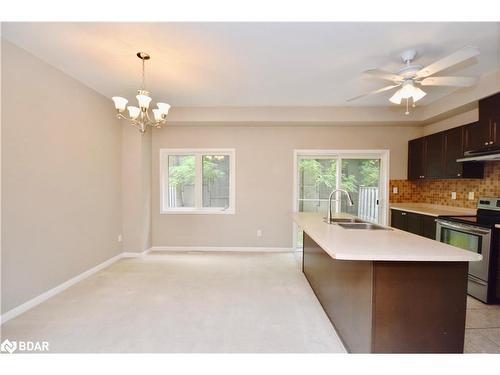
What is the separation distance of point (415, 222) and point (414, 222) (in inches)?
0.9

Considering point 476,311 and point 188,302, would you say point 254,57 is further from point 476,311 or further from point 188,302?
point 476,311

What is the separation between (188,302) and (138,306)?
1.67 ft

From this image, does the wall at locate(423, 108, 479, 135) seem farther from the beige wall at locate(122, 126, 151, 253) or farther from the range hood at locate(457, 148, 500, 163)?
the beige wall at locate(122, 126, 151, 253)

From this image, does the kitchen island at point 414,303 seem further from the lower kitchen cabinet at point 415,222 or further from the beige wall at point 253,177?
the beige wall at point 253,177

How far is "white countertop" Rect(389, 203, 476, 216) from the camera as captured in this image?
3222 millimetres

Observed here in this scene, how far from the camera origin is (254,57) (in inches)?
92.1

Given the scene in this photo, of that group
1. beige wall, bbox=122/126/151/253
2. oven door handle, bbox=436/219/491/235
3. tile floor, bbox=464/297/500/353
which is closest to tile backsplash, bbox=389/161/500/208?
oven door handle, bbox=436/219/491/235

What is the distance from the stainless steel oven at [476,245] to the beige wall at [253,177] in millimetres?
1655

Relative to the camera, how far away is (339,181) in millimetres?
4301

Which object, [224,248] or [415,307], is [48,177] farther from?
[415,307]

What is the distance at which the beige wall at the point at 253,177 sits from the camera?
424 centimetres

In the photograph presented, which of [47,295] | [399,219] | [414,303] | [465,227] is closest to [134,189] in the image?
[47,295]

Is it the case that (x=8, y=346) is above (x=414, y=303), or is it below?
below

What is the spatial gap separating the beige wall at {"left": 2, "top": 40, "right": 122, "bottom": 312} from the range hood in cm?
493
